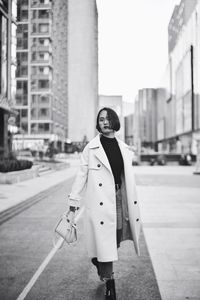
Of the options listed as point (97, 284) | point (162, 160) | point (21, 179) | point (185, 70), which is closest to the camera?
point (97, 284)

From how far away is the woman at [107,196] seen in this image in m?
3.70

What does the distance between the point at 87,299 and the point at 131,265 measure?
1340 millimetres

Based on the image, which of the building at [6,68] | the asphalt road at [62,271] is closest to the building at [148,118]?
the building at [6,68]

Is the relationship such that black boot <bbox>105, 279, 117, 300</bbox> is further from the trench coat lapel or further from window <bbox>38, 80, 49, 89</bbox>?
window <bbox>38, 80, 49, 89</bbox>

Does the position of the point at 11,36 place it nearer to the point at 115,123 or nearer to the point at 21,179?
the point at 21,179

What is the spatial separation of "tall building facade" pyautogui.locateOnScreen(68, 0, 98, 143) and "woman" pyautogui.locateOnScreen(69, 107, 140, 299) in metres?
134

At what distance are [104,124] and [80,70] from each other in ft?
479

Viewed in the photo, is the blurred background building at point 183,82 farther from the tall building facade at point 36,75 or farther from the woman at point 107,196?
the woman at point 107,196

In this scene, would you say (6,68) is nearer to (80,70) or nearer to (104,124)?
(104,124)

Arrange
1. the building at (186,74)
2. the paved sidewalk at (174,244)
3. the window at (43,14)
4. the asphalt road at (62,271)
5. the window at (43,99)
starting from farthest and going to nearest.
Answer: the window at (43,99) → the building at (186,74) → the window at (43,14) → the paved sidewalk at (174,244) → the asphalt road at (62,271)

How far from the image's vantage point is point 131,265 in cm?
499

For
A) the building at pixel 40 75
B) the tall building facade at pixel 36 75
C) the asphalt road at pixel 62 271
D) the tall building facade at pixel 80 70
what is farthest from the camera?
the tall building facade at pixel 80 70

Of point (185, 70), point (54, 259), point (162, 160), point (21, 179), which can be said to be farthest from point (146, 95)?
point (54, 259)

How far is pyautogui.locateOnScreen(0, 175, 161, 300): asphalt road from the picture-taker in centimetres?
395
